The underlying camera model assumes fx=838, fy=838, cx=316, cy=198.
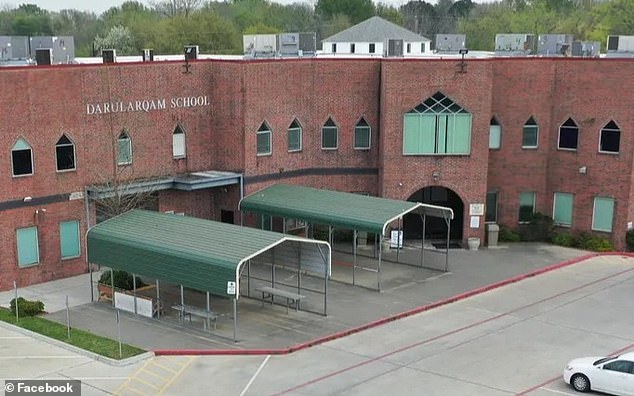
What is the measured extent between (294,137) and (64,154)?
10574mm

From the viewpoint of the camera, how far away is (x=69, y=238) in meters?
32.6

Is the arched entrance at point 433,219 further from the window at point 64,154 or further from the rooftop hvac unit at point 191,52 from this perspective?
the window at point 64,154

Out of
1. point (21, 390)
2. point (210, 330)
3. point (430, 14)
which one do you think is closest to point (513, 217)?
point (210, 330)

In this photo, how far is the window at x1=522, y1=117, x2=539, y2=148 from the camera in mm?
39062

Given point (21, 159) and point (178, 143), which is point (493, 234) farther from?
point (21, 159)

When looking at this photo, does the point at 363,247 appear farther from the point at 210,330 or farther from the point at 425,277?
the point at 210,330

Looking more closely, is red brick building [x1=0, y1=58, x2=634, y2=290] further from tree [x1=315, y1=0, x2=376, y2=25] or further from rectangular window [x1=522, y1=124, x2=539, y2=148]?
tree [x1=315, y1=0, x2=376, y2=25]

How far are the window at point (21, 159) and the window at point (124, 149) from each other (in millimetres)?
3784

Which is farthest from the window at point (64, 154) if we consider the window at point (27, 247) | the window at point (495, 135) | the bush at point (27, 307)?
the window at point (495, 135)

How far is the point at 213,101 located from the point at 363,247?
30.6ft

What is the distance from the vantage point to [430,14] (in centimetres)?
13762

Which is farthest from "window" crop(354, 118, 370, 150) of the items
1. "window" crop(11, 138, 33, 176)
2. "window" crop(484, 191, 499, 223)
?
"window" crop(11, 138, 33, 176)

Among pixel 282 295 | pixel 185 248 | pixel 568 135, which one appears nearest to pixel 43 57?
pixel 185 248

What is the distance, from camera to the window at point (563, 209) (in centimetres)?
3897
